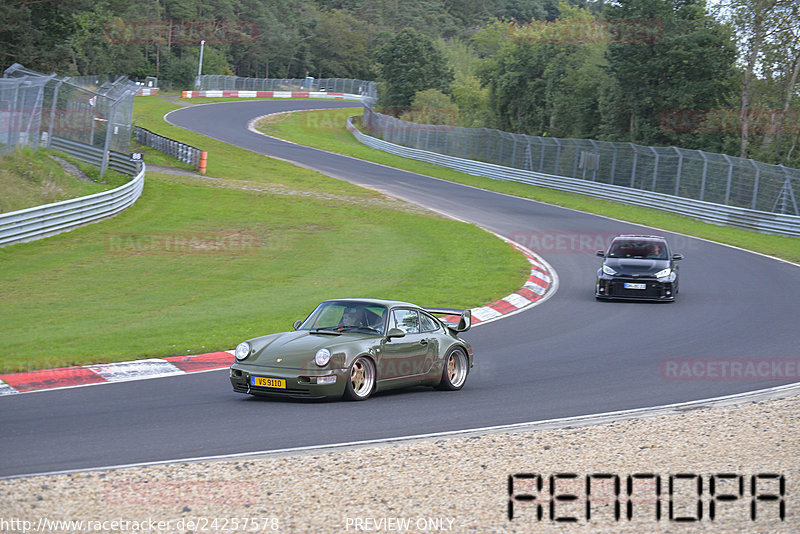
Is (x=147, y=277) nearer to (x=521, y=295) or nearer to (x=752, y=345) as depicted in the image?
(x=521, y=295)

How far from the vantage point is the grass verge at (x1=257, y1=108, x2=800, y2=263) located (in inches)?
1232

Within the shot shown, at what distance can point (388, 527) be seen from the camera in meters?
5.98

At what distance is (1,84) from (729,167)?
87.4 ft

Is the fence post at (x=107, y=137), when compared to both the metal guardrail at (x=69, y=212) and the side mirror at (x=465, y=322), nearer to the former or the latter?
the metal guardrail at (x=69, y=212)

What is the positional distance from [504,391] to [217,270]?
11414 millimetres

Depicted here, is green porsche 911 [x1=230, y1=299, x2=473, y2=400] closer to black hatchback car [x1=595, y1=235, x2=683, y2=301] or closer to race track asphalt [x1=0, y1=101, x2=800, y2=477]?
race track asphalt [x1=0, y1=101, x2=800, y2=477]

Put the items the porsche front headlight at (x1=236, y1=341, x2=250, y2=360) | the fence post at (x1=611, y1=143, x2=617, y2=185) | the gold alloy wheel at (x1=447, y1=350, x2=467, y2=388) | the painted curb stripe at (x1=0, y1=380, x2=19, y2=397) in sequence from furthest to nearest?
the fence post at (x1=611, y1=143, x2=617, y2=185) → the gold alloy wheel at (x1=447, y1=350, x2=467, y2=388) → the porsche front headlight at (x1=236, y1=341, x2=250, y2=360) → the painted curb stripe at (x1=0, y1=380, x2=19, y2=397)

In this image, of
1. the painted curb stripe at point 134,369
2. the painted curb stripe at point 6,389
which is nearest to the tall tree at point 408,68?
the painted curb stripe at point 134,369

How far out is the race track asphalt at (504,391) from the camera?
820 cm

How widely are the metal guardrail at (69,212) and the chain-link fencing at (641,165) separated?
2174 centimetres

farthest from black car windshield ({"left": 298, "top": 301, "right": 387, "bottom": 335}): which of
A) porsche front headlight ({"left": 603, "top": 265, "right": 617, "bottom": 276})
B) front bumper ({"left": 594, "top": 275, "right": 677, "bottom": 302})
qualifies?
porsche front headlight ({"left": 603, "top": 265, "right": 617, "bottom": 276})

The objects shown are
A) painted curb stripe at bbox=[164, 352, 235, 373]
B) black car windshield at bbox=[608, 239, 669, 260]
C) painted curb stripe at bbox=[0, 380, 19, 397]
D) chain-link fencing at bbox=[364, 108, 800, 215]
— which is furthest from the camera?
chain-link fencing at bbox=[364, 108, 800, 215]

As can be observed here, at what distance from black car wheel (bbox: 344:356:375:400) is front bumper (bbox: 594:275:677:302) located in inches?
425

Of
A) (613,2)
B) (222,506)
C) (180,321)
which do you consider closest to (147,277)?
(180,321)
